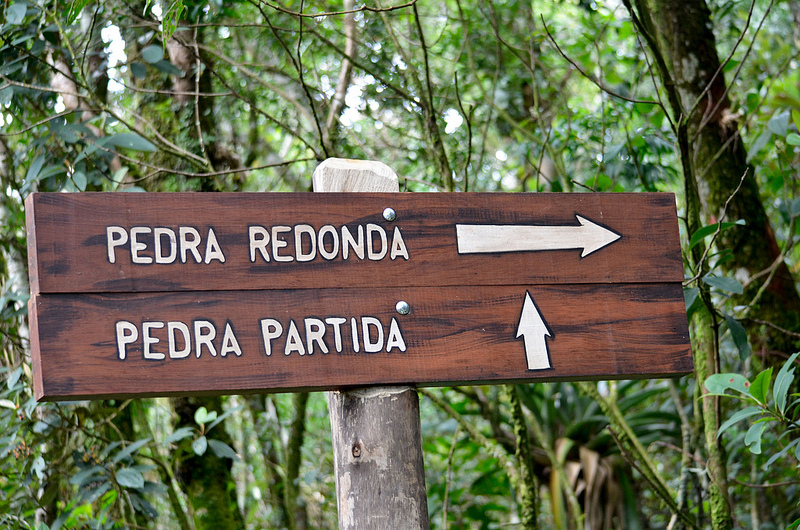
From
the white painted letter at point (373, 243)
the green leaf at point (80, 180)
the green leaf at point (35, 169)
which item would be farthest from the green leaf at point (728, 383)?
the green leaf at point (35, 169)

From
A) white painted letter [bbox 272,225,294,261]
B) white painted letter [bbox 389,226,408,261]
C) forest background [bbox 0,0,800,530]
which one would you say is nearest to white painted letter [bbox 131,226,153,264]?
white painted letter [bbox 272,225,294,261]

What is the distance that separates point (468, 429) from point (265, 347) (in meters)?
1.56

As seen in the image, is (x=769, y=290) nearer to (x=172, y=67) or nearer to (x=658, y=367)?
(x=658, y=367)

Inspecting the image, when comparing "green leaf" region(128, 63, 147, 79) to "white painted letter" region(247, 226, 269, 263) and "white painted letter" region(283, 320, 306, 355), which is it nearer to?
"white painted letter" region(247, 226, 269, 263)

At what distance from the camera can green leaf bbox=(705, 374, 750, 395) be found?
63.7 inches

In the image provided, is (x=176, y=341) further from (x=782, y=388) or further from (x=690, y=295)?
(x=690, y=295)

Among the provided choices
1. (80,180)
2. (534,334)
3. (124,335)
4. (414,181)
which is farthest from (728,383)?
(80,180)

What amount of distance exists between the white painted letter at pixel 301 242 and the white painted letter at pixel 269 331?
0.12m

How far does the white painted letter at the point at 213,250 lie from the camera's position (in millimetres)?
1268

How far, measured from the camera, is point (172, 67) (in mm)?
2506

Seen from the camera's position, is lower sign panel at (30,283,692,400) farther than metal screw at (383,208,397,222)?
No

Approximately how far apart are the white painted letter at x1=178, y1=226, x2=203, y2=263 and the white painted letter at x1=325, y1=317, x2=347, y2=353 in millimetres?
251

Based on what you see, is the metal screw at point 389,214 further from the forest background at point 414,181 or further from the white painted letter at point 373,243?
the forest background at point 414,181

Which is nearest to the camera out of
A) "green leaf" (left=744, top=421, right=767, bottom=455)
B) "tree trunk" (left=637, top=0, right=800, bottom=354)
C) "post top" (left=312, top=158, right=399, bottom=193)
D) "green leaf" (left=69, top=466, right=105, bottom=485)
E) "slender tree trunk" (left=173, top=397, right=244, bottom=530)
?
"post top" (left=312, top=158, right=399, bottom=193)
